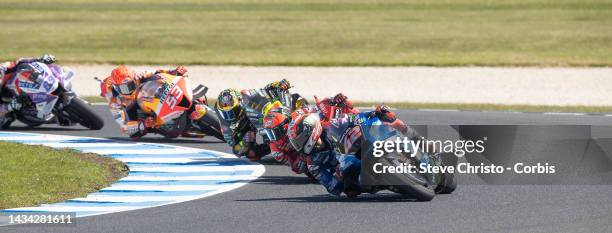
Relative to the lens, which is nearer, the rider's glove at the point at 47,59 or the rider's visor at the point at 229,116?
the rider's visor at the point at 229,116

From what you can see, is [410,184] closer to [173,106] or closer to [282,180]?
[282,180]

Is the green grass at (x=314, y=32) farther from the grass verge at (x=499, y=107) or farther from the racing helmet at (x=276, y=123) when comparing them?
the racing helmet at (x=276, y=123)

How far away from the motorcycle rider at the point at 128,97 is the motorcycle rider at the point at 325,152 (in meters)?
5.91

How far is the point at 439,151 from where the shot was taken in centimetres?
1348

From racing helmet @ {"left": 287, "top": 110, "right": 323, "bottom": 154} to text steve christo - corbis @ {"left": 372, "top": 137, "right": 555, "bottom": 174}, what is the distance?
4.47 feet

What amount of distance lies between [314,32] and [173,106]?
91.6ft

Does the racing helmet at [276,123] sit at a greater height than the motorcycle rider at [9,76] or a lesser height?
greater

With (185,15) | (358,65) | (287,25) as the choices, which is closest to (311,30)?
(287,25)

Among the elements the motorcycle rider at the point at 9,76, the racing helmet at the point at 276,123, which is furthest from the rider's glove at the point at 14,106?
the racing helmet at the point at 276,123

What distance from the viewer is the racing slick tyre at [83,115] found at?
21.8m

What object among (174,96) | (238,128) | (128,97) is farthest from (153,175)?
(128,97)

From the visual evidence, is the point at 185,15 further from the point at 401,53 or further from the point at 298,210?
the point at 298,210

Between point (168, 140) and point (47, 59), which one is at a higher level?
point (47, 59)

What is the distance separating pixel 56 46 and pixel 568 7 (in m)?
22.9
